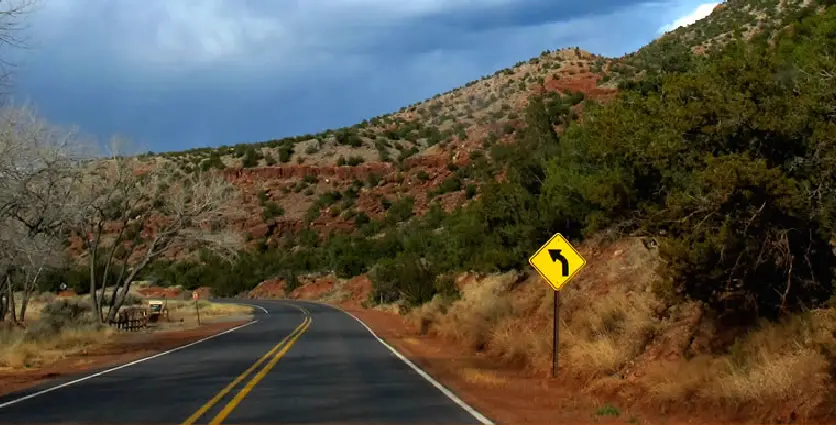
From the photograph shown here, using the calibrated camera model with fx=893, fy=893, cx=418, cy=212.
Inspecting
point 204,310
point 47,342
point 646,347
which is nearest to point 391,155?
point 204,310

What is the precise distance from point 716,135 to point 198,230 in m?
32.3

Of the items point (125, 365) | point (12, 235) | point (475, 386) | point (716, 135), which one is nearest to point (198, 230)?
point (12, 235)

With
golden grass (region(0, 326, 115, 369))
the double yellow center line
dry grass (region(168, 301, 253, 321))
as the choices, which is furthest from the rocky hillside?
the double yellow center line

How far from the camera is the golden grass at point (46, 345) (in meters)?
25.5

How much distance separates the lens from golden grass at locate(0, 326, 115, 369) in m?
25.5

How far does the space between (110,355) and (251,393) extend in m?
14.8

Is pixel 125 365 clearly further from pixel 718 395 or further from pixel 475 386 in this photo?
pixel 718 395

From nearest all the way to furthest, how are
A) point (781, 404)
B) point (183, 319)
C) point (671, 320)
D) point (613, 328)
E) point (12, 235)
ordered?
point (781, 404), point (671, 320), point (613, 328), point (12, 235), point (183, 319)

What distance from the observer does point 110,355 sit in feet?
97.1

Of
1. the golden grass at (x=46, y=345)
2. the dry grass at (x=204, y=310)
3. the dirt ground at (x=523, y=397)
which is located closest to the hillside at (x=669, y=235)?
the dirt ground at (x=523, y=397)

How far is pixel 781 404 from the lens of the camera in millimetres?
11484

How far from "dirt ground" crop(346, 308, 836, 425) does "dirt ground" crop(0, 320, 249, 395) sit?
905cm

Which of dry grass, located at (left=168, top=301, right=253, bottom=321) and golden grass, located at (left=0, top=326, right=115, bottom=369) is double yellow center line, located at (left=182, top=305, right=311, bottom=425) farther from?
dry grass, located at (left=168, top=301, right=253, bottom=321)

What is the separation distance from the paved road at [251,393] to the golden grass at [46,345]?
11.3 ft
